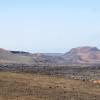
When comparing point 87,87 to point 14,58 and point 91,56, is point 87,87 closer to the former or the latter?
point 14,58

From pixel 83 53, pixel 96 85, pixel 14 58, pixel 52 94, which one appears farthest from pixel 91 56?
pixel 52 94

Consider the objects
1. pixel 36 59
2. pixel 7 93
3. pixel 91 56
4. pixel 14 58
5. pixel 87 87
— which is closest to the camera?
pixel 7 93

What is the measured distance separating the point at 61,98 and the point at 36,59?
67557mm

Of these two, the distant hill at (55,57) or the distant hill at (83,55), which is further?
the distant hill at (83,55)

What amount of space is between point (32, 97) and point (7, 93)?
8.93 ft

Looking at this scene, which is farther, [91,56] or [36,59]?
[91,56]

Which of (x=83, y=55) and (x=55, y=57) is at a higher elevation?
(x=83, y=55)

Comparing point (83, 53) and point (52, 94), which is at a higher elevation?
point (83, 53)

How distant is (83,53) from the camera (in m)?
117

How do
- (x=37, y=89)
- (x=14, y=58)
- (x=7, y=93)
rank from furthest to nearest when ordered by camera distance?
(x=14, y=58) < (x=37, y=89) < (x=7, y=93)

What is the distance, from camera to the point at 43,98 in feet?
77.1

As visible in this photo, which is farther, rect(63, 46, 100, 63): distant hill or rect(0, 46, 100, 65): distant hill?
rect(63, 46, 100, 63): distant hill

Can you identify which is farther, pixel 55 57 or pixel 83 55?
pixel 83 55

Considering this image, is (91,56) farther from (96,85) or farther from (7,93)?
(7,93)
